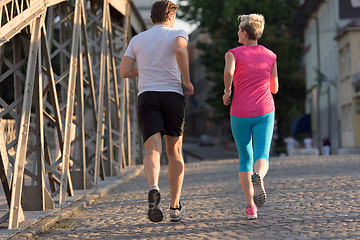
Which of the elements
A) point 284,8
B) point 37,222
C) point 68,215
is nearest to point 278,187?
point 68,215

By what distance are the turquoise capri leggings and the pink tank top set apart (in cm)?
6

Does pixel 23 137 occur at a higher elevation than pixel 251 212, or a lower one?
higher

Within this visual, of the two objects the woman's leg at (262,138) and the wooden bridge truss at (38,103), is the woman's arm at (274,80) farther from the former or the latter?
the wooden bridge truss at (38,103)

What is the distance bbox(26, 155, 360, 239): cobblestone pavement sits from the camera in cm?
616

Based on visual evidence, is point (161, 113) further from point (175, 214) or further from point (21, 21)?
point (21, 21)

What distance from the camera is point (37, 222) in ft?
23.6

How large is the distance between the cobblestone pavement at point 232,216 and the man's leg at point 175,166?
23cm

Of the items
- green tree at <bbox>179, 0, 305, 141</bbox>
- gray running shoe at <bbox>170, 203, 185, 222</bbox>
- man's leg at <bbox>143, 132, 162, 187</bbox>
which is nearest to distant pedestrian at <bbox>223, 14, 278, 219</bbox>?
gray running shoe at <bbox>170, 203, 185, 222</bbox>

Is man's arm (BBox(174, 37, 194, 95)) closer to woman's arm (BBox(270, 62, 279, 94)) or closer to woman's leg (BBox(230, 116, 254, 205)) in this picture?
woman's leg (BBox(230, 116, 254, 205))

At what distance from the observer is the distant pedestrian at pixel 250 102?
22.5 feet

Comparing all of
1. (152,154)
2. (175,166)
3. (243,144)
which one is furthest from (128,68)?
(243,144)

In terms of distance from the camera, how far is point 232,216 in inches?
287

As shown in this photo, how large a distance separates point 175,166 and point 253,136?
27.8 inches

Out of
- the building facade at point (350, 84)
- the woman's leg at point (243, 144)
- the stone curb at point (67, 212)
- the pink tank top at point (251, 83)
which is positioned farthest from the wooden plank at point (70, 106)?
the building facade at point (350, 84)
